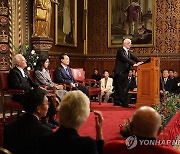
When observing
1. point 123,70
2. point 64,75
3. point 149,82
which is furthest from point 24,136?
point 123,70

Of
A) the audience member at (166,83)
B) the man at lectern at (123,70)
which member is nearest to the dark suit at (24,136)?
the man at lectern at (123,70)

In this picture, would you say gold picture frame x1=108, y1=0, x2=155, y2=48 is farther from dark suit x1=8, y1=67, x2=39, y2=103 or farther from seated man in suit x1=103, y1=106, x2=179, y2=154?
seated man in suit x1=103, y1=106, x2=179, y2=154

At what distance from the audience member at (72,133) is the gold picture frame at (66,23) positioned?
8433mm

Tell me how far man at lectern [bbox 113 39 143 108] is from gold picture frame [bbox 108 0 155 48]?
13.1 ft

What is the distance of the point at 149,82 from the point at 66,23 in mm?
4697

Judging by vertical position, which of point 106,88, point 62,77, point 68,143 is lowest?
point 106,88

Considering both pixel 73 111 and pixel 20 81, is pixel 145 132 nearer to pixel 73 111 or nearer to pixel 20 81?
pixel 73 111

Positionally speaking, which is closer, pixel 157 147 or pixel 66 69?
pixel 157 147

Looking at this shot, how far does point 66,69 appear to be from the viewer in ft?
24.4

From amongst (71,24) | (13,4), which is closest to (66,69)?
(13,4)

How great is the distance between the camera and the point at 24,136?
101 inches

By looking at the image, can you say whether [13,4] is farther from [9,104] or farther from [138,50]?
[138,50]

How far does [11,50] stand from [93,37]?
4.55 meters

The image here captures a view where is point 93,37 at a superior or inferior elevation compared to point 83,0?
inferior
